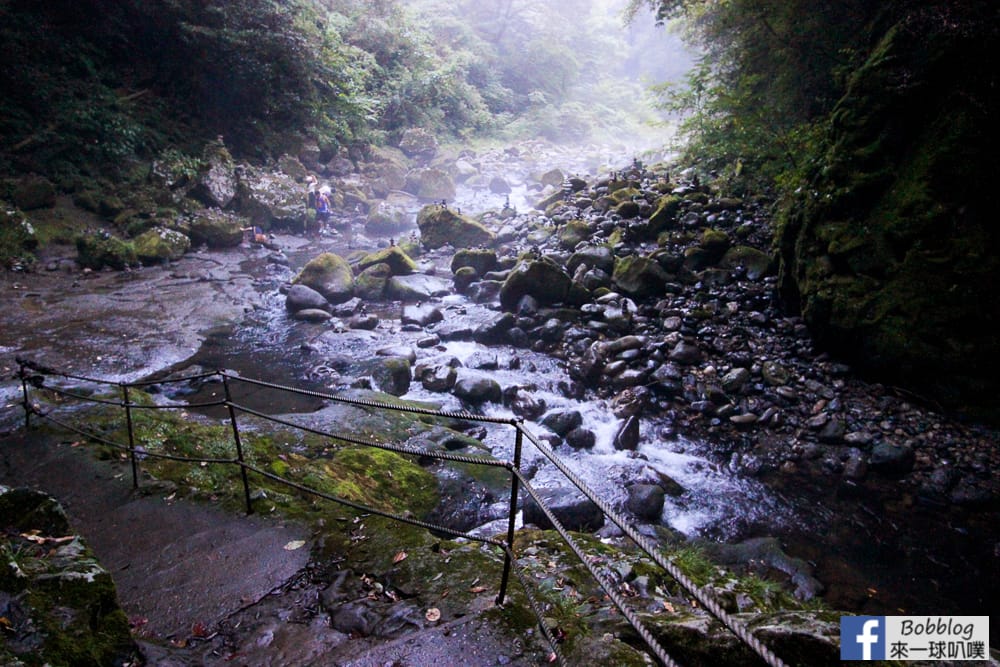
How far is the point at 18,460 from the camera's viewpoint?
14.7ft

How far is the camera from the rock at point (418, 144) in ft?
92.4

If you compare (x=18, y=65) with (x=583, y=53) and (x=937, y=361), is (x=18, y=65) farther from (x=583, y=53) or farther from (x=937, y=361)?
(x=583, y=53)

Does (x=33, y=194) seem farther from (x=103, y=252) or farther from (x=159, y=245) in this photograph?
(x=159, y=245)

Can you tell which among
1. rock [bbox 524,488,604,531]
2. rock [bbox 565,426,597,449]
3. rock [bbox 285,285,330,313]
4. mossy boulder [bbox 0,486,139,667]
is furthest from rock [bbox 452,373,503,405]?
mossy boulder [bbox 0,486,139,667]

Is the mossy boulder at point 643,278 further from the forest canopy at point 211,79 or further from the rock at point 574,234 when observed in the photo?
the forest canopy at point 211,79

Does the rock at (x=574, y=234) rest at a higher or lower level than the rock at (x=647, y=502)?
higher

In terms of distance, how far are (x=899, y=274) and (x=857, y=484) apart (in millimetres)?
2781

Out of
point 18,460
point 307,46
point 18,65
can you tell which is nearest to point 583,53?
point 307,46

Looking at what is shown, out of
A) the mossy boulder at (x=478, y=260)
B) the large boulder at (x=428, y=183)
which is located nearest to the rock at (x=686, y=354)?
the mossy boulder at (x=478, y=260)

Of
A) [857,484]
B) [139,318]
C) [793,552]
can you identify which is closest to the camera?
[793,552]

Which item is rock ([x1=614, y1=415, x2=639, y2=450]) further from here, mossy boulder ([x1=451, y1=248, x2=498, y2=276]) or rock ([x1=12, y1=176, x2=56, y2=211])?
rock ([x1=12, y1=176, x2=56, y2=211])

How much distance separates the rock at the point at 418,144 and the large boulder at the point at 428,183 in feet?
10.7

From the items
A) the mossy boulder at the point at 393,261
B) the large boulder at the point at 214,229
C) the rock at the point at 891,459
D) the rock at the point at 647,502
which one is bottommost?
the rock at the point at 647,502

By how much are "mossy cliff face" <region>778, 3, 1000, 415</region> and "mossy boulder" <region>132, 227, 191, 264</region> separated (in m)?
14.6
